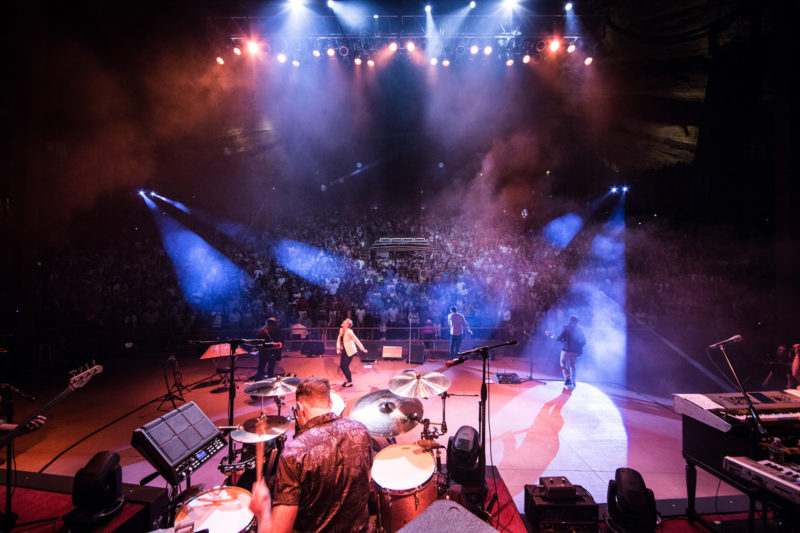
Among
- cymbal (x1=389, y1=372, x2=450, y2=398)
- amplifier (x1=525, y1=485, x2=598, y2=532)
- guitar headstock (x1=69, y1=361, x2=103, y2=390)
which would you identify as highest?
guitar headstock (x1=69, y1=361, x2=103, y2=390)

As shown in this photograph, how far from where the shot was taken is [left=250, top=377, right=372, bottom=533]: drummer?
1.56 meters

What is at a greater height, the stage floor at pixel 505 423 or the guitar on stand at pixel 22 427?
the guitar on stand at pixel 22 427

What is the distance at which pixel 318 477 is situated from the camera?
1.65 meters

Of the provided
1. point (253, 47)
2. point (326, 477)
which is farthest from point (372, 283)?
point (326, 477)

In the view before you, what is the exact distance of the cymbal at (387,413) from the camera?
286cm

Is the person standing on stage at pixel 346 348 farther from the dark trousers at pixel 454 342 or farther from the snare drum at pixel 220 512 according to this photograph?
the snare drum at pixel 220 512

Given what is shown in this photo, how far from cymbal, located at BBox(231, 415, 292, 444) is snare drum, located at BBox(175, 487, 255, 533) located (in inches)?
16.7

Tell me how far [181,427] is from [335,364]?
582 centimetres

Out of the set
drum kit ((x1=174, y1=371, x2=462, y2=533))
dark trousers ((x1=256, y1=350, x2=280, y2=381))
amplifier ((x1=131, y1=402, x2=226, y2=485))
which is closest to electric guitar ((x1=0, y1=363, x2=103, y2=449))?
amplifier ((x1=131, y1=402, x2=226, y2=485))

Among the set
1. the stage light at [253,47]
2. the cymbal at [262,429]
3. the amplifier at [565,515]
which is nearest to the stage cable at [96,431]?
the cymbal at [262,429]

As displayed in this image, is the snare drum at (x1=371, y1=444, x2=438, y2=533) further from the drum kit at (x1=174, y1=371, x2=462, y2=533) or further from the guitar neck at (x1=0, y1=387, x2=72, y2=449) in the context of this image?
the guitar neck at (x1=0, y1=387, x2=72, y2=449)

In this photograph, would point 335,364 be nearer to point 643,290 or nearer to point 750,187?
point 643,290

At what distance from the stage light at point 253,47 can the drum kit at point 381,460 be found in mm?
7463

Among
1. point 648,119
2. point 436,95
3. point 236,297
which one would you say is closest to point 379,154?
point 436,95
